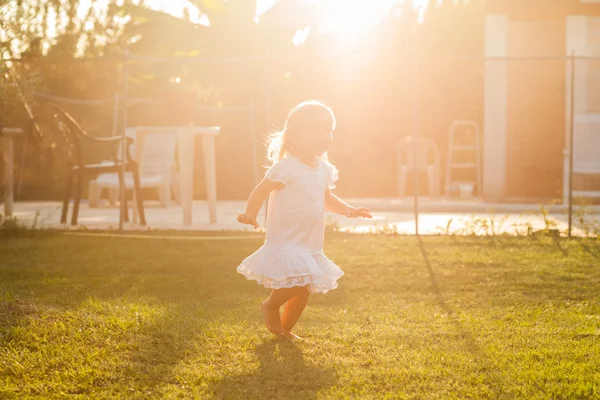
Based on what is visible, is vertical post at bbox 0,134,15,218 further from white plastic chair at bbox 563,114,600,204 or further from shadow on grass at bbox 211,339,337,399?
white plastic chair at bbox 563,114,600,204

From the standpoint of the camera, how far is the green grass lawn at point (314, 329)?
2.76 metres

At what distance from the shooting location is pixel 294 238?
3543mm

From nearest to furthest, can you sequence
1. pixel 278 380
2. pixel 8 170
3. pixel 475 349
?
pixel 278 380, pixel 475 349, pixel 8 170

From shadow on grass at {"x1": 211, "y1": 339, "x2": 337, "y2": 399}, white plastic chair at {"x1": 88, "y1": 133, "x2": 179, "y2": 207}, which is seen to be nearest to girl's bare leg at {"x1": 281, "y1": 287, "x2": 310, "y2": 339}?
shadow on grass at {"x1": 211, "y1": 339, "x2": 337, "y2": 399}

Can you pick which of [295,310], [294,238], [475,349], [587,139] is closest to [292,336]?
[295,310]

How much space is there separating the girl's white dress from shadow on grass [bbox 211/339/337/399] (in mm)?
363

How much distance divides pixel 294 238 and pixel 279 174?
29cm

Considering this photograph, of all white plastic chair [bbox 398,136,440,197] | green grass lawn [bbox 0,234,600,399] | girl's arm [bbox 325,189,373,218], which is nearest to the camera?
green grass lawn [bbox 0,234,600,399]

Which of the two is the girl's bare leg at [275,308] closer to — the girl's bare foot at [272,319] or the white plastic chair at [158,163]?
the girl's bare foot at [272,319]

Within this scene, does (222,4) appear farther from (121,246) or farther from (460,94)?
(121,246)

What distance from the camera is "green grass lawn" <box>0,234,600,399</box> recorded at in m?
2.76

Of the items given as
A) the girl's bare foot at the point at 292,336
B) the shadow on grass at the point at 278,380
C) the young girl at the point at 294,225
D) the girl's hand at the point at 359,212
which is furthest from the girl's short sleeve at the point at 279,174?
the shadow on grass at the point at 278,380

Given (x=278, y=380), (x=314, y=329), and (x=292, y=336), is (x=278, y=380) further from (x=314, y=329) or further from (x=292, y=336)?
(x=314, y=329)

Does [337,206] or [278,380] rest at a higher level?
[337,206]
